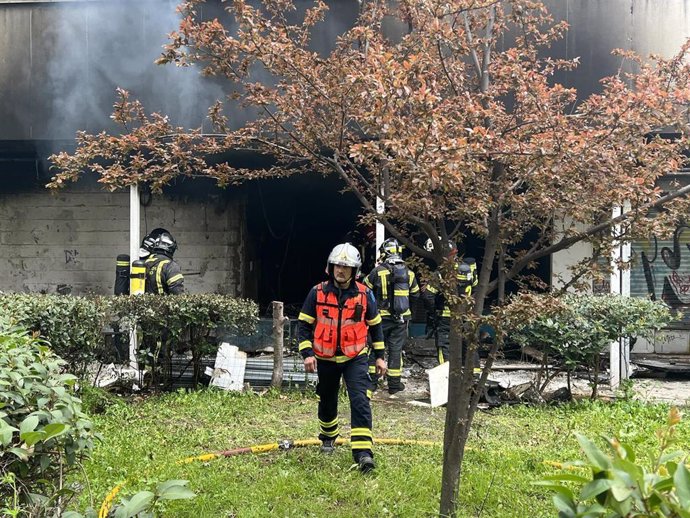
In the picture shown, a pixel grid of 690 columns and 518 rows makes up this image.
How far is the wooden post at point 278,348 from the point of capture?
7.49 metres

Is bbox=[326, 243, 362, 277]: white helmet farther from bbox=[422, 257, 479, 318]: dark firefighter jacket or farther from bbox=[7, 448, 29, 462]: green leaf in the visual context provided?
bbox=[7, 448, 29, 462]: green leaf

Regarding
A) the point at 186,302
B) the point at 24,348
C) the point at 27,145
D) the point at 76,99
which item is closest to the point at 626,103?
the point at 24,348

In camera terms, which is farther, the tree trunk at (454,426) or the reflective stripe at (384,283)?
the reflective stripe at (384,283)

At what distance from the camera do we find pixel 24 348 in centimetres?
287

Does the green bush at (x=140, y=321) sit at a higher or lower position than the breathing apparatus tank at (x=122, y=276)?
lower

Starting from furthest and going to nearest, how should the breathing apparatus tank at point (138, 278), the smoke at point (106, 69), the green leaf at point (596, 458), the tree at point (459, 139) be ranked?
the smoke at point (106, 69) < the breathing apparatus tank at point (138, 278) < the tree at point (459, 139) < the green leaf at point (596, 458)

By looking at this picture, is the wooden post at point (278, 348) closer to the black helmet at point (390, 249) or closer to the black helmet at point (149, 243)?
the black helmet at point (390, 249)

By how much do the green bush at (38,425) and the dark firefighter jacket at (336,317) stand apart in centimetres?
263

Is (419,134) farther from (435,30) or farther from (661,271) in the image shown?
(661,271)

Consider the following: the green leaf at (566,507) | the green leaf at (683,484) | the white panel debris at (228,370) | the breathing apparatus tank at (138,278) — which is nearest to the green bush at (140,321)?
the white panel debris at (228,370)

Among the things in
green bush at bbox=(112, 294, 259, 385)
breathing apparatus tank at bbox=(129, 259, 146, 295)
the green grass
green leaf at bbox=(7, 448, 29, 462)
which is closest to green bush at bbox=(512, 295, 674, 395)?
the green grass

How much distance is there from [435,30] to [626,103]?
1055mm

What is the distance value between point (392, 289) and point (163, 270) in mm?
3055

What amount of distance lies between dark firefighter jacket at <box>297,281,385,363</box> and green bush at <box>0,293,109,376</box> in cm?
264
